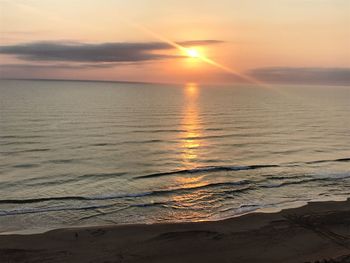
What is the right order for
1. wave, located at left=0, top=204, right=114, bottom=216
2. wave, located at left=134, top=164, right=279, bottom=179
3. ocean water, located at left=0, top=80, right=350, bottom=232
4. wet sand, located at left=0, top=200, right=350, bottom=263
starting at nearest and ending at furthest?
wet sand, located at left=0, top=200, right=350, bottom=263, wave, located at left=0, top=204, right=114, bottom=216, ocean water, located at left=0, top=80, right=350, bottom=232, wave, located at left=134, top=164, right=279, bottom=179

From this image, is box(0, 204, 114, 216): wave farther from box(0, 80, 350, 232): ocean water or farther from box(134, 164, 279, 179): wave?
box(134, 164, 279, 179): wave

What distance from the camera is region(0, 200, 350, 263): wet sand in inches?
519

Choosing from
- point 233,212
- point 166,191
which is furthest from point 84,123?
point 233,212

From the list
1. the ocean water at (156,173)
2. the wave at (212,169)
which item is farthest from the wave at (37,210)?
the wave at (212,169)

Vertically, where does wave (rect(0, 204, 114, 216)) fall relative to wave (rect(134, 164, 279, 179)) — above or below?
below

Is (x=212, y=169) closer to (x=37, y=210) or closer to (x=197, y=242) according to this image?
(x=37, y=210)

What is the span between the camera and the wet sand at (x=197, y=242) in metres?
13.2

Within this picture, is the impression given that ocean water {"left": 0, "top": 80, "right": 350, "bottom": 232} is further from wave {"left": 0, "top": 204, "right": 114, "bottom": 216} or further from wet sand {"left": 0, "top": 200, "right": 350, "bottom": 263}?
wet sand {"left": 0, "top": 200, "right": 350, "bottom": 263}

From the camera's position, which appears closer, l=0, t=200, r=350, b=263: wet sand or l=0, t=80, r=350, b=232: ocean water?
l=0, t=200, r=350, b=263: wet sand

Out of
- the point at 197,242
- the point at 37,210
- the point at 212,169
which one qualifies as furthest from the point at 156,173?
the point at 197,242

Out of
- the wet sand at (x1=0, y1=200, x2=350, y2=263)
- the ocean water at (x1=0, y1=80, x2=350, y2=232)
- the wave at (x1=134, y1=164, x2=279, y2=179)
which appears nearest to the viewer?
the wet sand at (x1=0, y1=200, x2=350, y2=263)

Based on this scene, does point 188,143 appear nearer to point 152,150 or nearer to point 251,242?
point 152,150

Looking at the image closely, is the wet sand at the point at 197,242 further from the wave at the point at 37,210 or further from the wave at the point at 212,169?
the wave at the point at 212,169

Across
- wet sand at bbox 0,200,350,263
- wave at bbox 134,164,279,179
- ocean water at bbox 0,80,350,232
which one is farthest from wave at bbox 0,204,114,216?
wave at bbox 134,164,279,179
